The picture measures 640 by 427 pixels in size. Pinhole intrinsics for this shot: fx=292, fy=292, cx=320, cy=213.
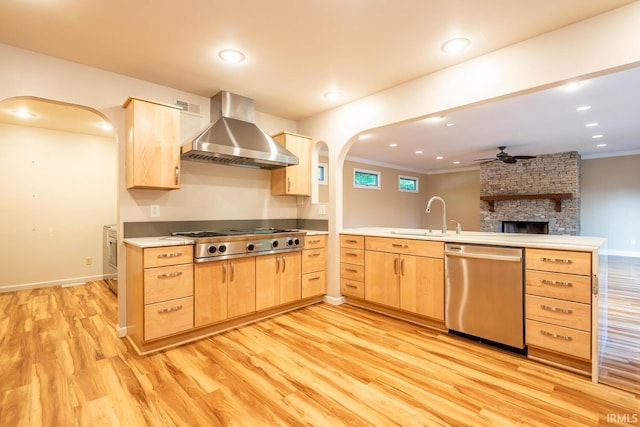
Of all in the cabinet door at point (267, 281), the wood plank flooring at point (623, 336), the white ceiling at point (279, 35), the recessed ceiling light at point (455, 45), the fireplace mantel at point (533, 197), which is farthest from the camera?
the fireplace mantel at point (533, 197)

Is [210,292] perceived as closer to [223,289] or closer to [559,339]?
[223,289]

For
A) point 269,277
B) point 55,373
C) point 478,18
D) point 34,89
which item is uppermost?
point 478,18

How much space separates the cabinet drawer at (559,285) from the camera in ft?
6.81

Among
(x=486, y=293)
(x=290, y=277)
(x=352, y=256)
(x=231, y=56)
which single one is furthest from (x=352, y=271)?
(x=231, y=56)

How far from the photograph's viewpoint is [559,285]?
218 centimetres

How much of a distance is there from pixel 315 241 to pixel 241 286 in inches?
Answer: 43.7

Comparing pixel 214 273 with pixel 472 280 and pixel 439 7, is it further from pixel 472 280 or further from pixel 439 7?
pixel 439 7

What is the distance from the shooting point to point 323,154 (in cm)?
702

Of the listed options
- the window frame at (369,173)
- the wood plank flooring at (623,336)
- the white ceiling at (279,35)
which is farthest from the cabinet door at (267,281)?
the window frame at (369,173)

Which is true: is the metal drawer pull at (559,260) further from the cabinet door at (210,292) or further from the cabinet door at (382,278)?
the cabinet door at (210,292)

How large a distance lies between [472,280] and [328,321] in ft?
4.94

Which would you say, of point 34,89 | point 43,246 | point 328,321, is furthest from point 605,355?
point 43,246

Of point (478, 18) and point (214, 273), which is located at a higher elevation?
point (478, 18)

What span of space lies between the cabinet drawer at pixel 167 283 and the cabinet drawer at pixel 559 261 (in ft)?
9.38
